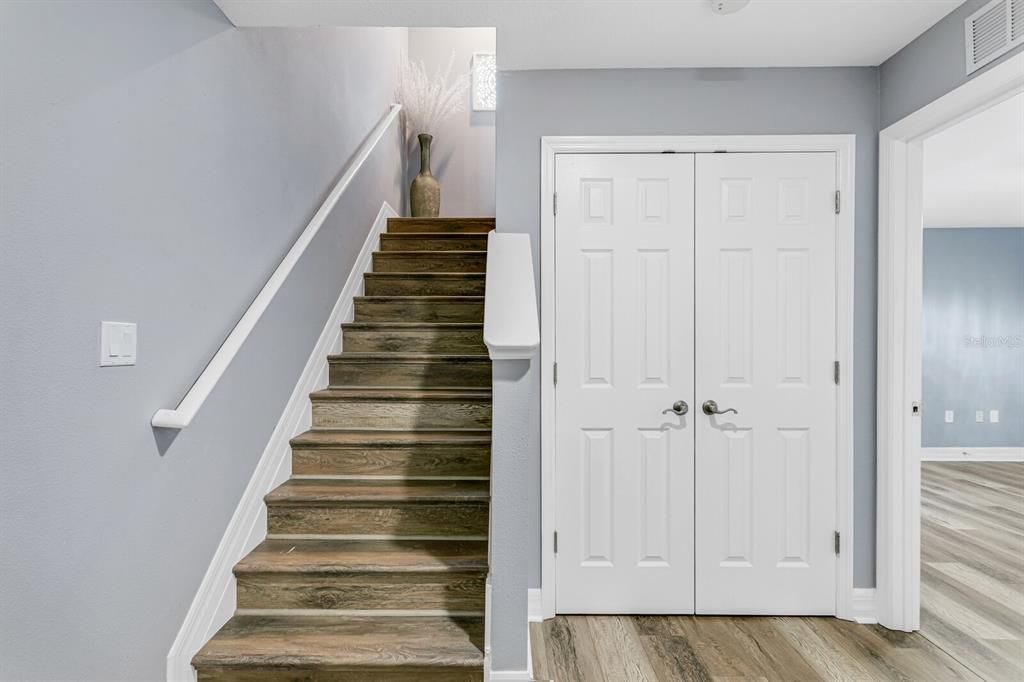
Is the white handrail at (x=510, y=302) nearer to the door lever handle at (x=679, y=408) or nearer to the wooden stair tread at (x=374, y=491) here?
the wooden stair tread at (x=374, y=491)

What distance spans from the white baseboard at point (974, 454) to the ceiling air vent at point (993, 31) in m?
5.44

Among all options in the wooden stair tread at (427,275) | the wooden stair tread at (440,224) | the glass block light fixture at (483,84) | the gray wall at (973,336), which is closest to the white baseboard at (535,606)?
the wooden stair tread at (427,275)

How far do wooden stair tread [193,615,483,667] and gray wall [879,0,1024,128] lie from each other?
243 centimetres

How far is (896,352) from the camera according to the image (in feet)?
7.98

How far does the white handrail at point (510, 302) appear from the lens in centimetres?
179

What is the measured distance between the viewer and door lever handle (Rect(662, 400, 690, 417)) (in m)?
2.54

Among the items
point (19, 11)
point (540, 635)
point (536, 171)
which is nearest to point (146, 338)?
point (19, 11)

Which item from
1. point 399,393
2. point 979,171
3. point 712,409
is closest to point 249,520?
point 399,393

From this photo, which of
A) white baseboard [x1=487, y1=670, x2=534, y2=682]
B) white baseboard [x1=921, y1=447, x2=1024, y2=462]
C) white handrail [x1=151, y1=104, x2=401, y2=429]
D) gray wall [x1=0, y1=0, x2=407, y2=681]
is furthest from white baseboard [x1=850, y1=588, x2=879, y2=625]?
white baseboard [x1=921, y1=447, x2=1024, y2=462]

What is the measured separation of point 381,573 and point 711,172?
2.02 m

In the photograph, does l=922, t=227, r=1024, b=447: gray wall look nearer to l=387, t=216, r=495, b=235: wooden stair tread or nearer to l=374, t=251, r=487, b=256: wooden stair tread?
l=387, t=216, r=495, b=235: wooden stair tread

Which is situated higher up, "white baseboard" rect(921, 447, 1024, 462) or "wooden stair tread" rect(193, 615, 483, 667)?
"wooden stair tread" rect(193, 615, 483, 667)

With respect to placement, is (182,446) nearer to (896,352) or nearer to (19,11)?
(19,11)

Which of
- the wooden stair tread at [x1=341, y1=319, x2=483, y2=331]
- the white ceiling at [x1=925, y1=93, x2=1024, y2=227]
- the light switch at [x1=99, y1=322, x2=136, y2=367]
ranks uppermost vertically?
the white ceiling at [x1=925, y1=93, x2=1024, y2=227]
